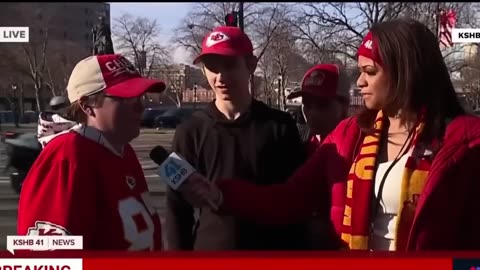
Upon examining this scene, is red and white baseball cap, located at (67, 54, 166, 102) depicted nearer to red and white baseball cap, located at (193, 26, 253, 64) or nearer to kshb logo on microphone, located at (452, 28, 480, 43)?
red and white baseball cap, located at (193, 26, 253, 64)

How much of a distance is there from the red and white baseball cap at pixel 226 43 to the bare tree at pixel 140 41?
0.13m

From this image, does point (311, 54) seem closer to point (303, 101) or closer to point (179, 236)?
point (303, 101)

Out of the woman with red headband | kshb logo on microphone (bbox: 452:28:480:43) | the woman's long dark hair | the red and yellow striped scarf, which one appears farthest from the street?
kshb logo on microphone (bbox: 452:28:480:43)

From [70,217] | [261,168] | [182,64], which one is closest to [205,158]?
[261,168]

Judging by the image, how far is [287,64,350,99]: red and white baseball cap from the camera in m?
2.23

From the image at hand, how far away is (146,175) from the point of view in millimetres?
2148

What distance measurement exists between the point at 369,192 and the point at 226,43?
0.58 m

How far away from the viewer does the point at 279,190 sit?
2.23 metres

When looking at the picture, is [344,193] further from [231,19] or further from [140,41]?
[140,41]

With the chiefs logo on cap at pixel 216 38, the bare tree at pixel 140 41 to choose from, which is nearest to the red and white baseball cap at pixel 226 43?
the chiefs logo on cap at pixel 216 38

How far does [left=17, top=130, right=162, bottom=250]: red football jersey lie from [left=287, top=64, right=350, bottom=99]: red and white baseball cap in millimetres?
553

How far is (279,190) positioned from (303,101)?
1.18 feet

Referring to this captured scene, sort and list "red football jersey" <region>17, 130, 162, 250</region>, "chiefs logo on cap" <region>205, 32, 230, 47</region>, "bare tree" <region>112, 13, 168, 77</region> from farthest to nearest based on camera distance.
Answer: "chiefs logo on cap" <region>205, 32, 230, 47</region>
"bare tree" <region>112, 13, 168, 77</region>
"red football jersey" <region>17, 130, 162, 250</region>

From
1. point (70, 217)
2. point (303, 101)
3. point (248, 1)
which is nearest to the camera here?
point (70, 217)
